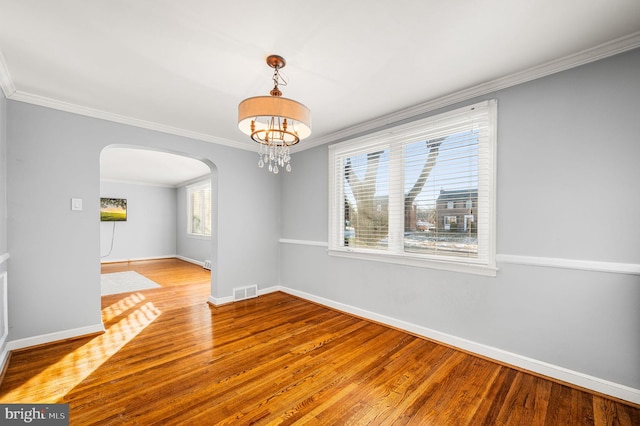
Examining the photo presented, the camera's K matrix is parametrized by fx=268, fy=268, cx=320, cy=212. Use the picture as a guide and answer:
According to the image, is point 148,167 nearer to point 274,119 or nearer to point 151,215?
point 151,215

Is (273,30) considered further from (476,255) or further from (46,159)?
(46,159)

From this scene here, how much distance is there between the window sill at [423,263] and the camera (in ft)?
8.13

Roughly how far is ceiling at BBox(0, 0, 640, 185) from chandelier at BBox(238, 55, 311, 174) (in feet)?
0.98

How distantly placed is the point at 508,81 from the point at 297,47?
185cm

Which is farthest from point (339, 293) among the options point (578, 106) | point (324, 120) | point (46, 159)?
point (46, 159)

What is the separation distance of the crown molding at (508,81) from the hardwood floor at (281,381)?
8.04ft

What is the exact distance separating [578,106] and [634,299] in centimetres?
144

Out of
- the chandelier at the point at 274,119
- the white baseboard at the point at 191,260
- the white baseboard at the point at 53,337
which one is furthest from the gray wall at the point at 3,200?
the white baseboard at the point at 191,260

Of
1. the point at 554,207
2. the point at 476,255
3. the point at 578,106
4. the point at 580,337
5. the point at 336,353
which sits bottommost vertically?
the point at 336,353

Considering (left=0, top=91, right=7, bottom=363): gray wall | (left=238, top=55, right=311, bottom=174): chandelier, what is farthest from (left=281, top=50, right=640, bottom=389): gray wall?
(left=0, top=91, right=7, bottom=363): gray wall

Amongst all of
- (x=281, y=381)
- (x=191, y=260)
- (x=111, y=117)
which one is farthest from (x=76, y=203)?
(x=191, y=260)

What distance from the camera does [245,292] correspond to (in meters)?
4.22

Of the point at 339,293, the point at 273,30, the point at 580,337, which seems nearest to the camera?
the point at 273,30

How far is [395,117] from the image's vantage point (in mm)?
3133
